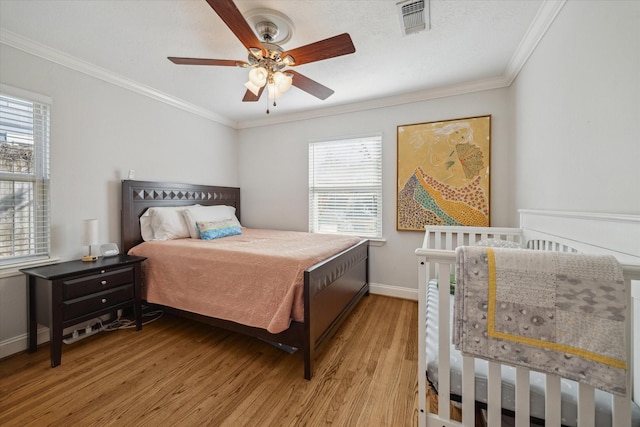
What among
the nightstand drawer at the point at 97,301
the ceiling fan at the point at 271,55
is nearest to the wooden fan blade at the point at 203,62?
the ceiling fan at the point at 271,55

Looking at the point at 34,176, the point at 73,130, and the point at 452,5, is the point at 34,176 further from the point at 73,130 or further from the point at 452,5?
the point at 452,5

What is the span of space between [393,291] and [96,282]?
3011 millimetres

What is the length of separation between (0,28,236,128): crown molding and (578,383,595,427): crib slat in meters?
3.89

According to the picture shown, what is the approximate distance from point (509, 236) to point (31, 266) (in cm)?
415

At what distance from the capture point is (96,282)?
204cm

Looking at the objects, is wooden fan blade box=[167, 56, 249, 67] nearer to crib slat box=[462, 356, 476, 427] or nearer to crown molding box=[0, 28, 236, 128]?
crown molding box=[0, 28, 236, 128]

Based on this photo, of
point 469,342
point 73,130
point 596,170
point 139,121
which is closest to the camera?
point 469,342

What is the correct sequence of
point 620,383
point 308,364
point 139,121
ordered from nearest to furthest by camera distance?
point 620,383 → point 308,364 → point 139,121

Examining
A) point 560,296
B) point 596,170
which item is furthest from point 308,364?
point 596,170

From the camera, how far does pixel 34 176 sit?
2.08 metres

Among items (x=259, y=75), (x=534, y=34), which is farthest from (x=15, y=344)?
(x=534, y=34)

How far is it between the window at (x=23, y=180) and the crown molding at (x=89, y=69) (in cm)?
40

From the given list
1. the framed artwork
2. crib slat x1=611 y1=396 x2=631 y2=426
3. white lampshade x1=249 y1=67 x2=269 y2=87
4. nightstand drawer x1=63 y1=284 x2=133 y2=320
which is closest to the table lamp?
nightstand drawer x1=63 y1=284 x2=133 y2=320

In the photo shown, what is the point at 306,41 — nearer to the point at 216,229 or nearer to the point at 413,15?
the point at 413,15
